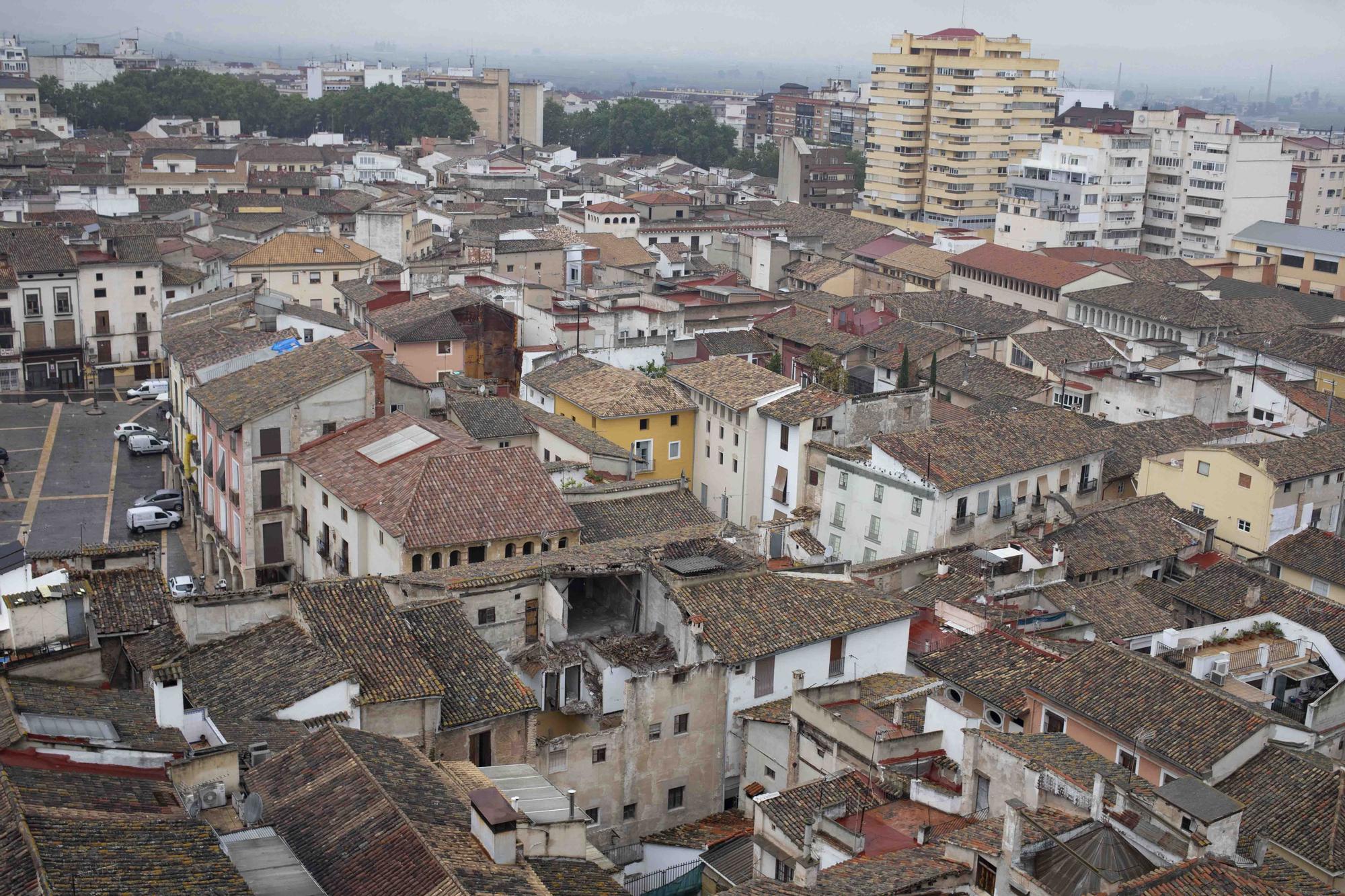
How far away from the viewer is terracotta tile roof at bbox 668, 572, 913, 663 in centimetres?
3150

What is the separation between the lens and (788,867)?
25.8m

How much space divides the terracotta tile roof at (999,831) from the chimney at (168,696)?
12419 millimetres

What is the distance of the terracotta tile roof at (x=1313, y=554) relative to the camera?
4278 cm

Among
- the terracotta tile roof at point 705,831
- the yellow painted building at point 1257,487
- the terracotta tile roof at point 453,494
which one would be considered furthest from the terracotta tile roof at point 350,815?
the yellow painted building at point 1257,487

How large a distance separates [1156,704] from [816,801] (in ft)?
25.9

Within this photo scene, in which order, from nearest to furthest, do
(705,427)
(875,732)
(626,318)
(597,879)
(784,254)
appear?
(597,879) < (875,732) < (705,427) < (626,318) < (784,254)

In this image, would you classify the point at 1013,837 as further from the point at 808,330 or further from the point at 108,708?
the point at 808,330

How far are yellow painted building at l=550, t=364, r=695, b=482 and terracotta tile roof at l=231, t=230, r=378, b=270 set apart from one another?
1096 inches

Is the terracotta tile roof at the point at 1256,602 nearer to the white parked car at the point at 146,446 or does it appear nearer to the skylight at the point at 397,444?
the skylight at the point at 397,444

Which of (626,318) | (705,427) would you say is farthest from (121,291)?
(705,427)

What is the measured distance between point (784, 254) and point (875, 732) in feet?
219

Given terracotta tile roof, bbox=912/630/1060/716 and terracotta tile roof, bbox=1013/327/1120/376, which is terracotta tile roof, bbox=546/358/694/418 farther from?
terracotta tile roof, bbox=912/630/1060/716

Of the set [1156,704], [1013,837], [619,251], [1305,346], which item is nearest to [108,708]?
[1013,837]

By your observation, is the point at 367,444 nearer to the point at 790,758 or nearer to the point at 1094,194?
the point at 790,758
